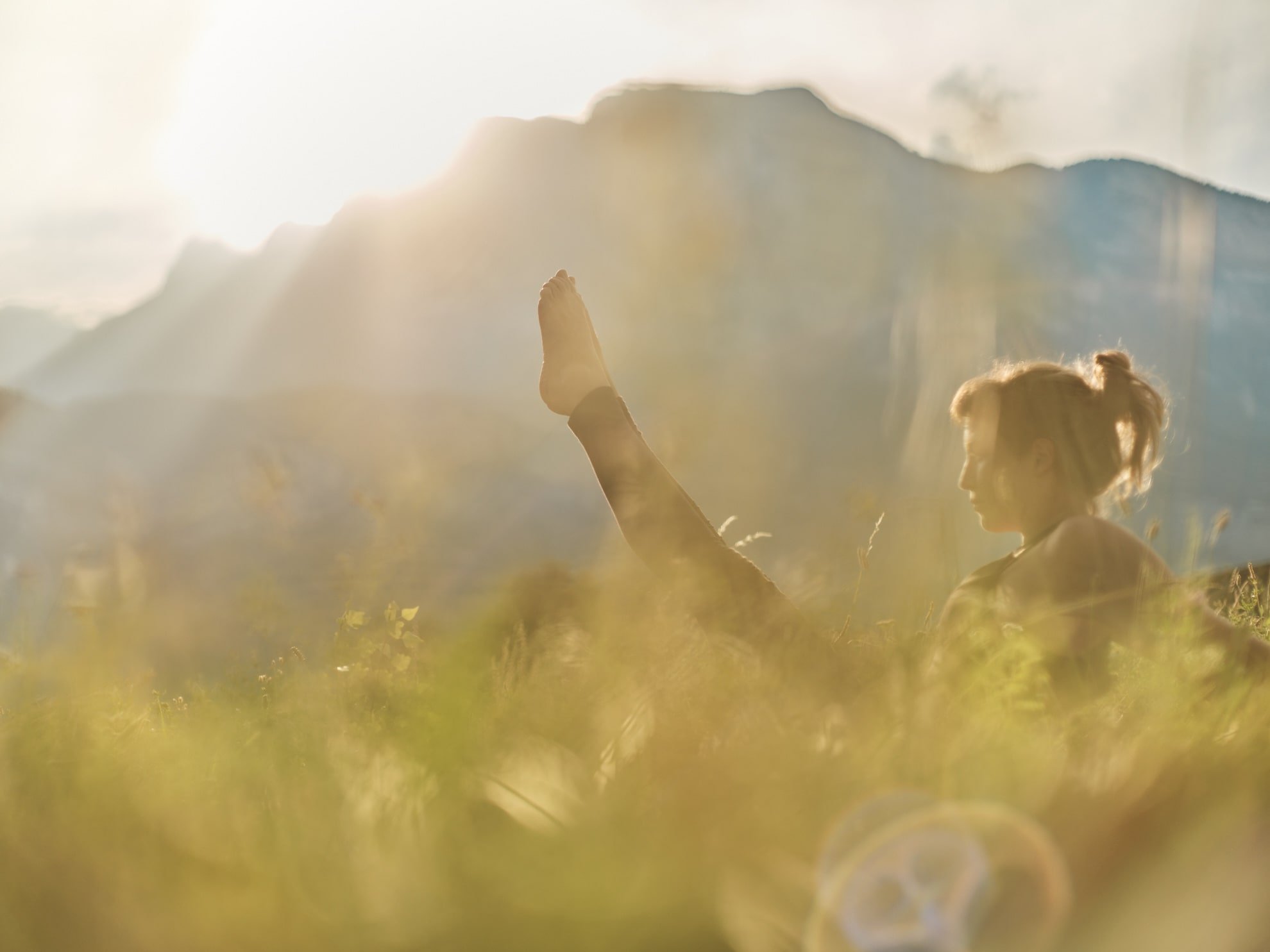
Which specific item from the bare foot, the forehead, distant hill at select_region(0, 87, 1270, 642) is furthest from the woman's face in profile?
distant hill at select_region(0, 87, 1270, 642)

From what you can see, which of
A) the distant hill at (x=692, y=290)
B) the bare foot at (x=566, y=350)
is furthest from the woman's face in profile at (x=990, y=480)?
the distant hill at (x=692, y=290)

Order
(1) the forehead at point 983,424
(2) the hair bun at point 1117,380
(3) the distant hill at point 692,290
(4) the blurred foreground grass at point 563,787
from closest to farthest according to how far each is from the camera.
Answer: (4) the blurred foreground grass at point 563,787 < (2) the hair bun at point 1117,380 < (1) the forehead at point 983,424 < (3) the distant hill at point 692,290

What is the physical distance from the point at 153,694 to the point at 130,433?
68.3 metres

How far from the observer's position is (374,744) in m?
0.61

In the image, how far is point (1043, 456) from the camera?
2.63 metres

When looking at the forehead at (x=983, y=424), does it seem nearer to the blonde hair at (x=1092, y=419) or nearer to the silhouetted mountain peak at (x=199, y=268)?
the blonde hair at (x=1092, y=419)

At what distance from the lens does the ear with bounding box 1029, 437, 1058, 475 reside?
2.61 meters

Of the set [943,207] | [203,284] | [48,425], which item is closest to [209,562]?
[48,425]

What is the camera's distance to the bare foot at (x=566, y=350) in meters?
1.84

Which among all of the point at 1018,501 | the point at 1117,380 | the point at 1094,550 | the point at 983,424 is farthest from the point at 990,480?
the point at 1094,550

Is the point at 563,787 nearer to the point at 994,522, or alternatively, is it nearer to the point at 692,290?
the point at 994,522

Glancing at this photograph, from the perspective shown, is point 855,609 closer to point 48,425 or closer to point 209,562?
point 209,562

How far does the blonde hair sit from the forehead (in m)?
0.03

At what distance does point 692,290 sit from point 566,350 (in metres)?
69.6
